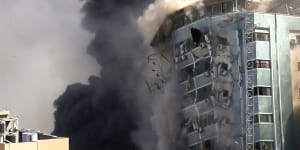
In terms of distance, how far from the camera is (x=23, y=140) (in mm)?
25438

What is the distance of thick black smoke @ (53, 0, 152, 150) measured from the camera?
38.0m

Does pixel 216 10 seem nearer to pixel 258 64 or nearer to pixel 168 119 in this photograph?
pixel 258 64

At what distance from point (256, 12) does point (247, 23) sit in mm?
984

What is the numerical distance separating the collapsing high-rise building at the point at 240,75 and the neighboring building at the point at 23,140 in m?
9.15

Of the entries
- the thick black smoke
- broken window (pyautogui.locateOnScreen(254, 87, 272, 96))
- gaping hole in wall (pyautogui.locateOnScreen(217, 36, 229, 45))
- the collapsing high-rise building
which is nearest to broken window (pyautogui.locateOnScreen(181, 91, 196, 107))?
the collapsing high-rise building

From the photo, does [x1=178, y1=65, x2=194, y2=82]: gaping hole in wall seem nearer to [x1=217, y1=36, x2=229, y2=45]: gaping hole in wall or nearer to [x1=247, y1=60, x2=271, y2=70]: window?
[x1=217, y1=36, x2=229, y2=45]: gaping hole in wall

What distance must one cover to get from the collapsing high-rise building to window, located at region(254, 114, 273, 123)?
53 mm

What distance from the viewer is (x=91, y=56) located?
41375 millimetres

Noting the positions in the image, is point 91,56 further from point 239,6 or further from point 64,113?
point 239,6

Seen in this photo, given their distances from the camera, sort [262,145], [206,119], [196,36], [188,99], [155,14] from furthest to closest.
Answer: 1. [155,14]
2. [188,99]
3. [196,36]
4. [206,119]
5. [262,145]

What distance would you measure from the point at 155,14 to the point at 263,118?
34.9 ft

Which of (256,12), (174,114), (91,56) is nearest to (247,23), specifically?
(256,12)

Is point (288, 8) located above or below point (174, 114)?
above

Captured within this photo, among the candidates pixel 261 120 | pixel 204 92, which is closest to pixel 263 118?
pixel 261 120
